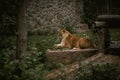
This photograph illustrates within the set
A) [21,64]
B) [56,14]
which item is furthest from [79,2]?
[21,64]

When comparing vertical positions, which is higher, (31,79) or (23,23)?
(23,23)

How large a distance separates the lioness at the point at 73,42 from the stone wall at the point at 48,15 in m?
5.91

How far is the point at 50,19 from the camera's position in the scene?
2094cm

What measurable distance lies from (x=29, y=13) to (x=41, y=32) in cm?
109

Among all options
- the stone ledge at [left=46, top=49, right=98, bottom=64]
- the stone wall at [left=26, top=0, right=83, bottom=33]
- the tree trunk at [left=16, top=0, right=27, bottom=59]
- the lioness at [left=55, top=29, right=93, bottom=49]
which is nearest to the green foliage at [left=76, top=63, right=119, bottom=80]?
the tree trunk at [left=16, top=0, right=27, bottom=59]

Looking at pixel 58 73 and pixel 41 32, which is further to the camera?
pixel 41 32

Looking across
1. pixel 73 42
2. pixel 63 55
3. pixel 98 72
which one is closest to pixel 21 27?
pixel 98 72

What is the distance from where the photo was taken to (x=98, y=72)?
10.1m

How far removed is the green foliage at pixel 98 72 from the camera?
32.8 ft

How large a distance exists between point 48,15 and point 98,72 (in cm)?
1104

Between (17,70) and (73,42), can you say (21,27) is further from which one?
(73,42)

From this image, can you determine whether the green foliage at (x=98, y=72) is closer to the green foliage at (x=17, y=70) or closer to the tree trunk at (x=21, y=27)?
the green foliage at (x=17, y=70)

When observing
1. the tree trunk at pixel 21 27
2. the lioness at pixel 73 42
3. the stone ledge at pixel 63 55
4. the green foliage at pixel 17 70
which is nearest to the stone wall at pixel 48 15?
the lioness at pixel 73 42

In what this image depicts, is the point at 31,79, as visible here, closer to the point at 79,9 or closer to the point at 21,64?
the point at 21,64
